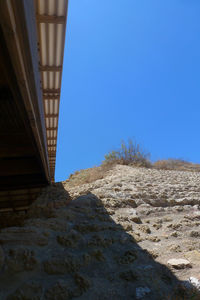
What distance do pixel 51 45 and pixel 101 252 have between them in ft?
9.46

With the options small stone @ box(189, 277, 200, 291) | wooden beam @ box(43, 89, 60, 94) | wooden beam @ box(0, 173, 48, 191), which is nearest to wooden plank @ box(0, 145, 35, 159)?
wooden beam @ box(43, 89, 60, 94)

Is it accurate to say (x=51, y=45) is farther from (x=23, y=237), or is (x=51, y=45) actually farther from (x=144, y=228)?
(x=144, y=228)

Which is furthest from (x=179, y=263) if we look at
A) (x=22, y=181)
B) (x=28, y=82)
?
(x=22, y=181)

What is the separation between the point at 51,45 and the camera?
11.0 ft

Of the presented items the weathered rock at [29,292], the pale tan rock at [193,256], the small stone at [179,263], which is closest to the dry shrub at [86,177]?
the pale tan rock at [193,256]

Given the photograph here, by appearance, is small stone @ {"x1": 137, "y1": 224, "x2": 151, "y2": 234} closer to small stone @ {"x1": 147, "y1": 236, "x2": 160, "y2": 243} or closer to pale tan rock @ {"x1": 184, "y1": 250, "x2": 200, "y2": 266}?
small stone @ {"x1": 147, "y1": 236, "x2": 160, "y2": 243}

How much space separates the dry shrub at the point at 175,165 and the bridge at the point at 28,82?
17.9 feet

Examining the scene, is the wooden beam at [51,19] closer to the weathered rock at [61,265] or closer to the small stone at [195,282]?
the weathered rock at [61,265]

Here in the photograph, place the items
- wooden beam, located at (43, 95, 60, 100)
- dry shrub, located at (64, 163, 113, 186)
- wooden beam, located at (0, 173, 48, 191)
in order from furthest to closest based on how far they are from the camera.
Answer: dry shrub, located at (64, 163, 113, 186), wooden beam, located at (0, 173, 48, 191), wooden beam, located at (43, 95, 60, 100)

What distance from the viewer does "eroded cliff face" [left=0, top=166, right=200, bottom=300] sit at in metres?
1.61

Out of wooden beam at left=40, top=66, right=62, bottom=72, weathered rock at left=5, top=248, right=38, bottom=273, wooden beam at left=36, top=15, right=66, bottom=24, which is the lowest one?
weathered rock at left=5, top=248, right=38, bottom=273

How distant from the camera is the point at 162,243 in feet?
8.29

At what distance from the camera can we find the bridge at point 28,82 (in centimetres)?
164

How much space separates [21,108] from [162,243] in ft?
7.15
